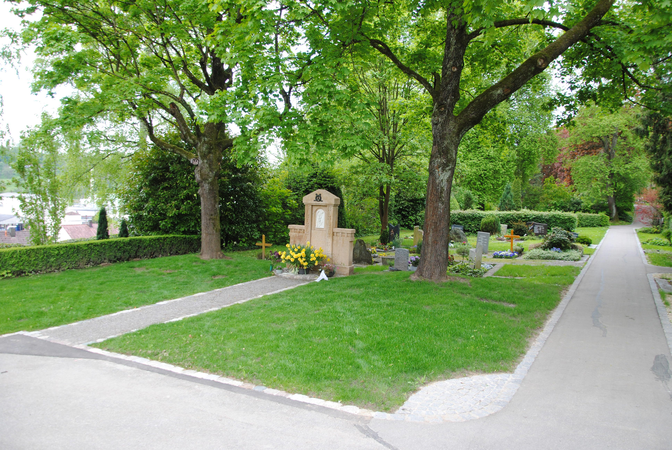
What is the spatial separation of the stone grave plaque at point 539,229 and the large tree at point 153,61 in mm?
20733

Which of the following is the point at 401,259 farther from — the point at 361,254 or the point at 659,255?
the point at 659,255

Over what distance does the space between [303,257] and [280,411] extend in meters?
7.45

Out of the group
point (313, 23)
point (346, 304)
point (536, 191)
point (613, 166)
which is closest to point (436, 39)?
point (313, 23)

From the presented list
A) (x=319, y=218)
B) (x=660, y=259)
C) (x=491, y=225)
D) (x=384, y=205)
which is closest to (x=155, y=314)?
(x=319, y=218)

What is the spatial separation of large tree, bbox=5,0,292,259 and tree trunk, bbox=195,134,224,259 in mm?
34

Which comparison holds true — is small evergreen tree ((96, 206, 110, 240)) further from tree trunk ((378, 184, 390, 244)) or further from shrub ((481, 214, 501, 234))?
shrub ((481, 214, 501, 234))

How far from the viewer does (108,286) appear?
10.2 metres

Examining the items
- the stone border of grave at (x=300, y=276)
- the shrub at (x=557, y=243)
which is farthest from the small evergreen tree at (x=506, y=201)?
the stone border of grave at (x=300, y=276)

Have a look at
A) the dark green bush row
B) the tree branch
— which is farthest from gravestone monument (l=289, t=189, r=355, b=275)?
the dark green bush row

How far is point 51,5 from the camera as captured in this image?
1112 cm

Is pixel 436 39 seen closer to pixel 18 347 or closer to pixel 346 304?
pixel 346 304

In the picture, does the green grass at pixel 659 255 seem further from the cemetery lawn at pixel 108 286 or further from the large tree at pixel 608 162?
the large tree at pixel 608 162

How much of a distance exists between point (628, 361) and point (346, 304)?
462 cm

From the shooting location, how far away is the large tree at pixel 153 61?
9883mm
